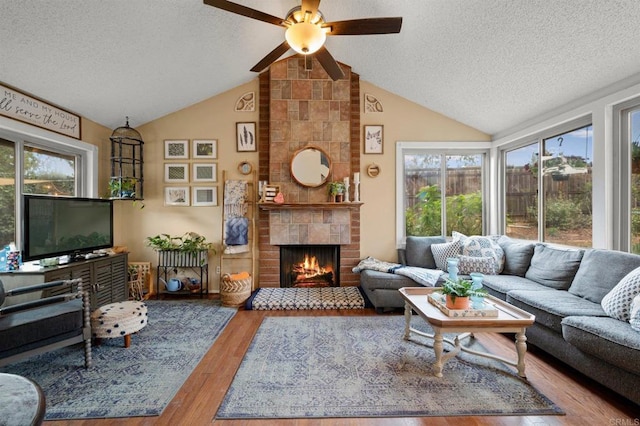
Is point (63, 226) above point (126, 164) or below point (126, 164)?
below

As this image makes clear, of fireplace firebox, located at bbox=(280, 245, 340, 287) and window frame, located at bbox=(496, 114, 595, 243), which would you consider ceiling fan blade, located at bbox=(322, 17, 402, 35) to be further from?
fireplace firebox, located at bbox=(280, 245, 340, 287)

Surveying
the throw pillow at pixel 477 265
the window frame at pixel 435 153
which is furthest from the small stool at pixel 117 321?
the throw pillow at pixel 477 265

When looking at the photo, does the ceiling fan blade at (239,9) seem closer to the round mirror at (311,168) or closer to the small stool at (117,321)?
the round mirror at (311,168)

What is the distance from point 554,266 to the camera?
3.06 m

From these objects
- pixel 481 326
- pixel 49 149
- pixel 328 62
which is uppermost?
pixel 328 62

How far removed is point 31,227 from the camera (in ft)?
8.68

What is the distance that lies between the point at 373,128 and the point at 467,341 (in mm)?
3056

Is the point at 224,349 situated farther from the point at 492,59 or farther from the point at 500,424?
the point at 492,59

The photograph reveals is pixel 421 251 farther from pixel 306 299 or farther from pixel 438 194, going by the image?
pixel 306 299

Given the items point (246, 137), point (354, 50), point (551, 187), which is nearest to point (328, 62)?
point (354, 50)

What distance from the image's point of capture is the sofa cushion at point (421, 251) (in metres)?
4.12

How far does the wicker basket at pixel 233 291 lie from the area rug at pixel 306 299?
0.14 meters

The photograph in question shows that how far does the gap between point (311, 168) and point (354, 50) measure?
1.60 m

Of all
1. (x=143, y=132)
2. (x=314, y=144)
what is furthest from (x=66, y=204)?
(x=314, y=144)
